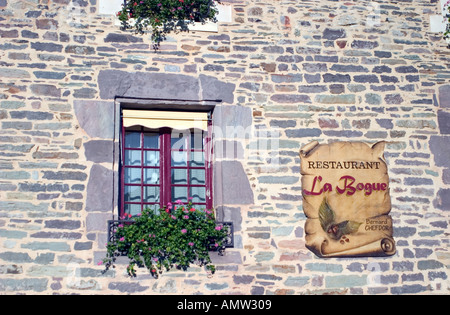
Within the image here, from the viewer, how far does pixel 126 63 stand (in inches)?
244

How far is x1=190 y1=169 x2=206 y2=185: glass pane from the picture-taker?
20.7 ft

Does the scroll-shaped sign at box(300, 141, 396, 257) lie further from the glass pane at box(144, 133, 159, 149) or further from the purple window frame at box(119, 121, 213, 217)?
the glass pane at box(144, 133, 159, 149)

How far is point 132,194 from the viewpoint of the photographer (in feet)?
20.2

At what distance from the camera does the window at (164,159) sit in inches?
243

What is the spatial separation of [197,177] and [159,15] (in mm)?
1791

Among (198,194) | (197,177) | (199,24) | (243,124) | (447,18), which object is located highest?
(447,18)

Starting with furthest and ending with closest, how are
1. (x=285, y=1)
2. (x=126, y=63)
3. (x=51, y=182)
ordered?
(x=285, y=1)
(x=126, y=63)
(x=51, y=182)

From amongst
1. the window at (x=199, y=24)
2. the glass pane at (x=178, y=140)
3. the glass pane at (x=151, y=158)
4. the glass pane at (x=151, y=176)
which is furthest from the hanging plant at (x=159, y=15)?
the glass pane at (x=151, y=176)

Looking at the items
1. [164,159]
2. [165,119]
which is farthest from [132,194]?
[165,119]

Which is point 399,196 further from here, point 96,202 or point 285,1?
point 96,202

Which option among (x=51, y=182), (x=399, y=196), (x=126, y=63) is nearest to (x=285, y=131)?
(x=399, y=196)

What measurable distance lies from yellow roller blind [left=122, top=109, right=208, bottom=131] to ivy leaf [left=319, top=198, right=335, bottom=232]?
4.90ft

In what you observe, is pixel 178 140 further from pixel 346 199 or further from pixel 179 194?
pixel 346 199
